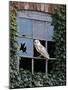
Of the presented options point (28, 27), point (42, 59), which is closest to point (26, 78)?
point (42, 59)

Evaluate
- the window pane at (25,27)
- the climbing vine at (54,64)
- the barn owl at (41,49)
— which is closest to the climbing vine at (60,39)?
the climbing vine at (54,64)

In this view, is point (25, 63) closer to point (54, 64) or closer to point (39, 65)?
point (39, 65)

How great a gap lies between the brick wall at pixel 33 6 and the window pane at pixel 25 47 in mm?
328

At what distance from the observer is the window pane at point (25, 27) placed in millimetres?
2896

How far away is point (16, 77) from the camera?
2.88 m

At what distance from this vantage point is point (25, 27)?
2.91 meters

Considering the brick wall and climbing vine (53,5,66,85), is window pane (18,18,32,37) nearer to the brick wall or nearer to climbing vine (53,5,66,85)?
the brick wall

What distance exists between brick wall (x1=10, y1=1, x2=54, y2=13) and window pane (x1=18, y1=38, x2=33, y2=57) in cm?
33

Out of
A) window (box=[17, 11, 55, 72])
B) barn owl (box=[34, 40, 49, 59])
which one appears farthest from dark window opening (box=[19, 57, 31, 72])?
barn owl (box=[34, 40, 49, 59])

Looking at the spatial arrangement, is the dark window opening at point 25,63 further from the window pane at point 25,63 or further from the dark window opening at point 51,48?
the dark window opening at point 51,48

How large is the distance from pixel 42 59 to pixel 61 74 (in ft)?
0.91

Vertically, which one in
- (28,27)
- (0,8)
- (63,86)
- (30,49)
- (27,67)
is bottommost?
(63,86)

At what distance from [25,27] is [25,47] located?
205 mm

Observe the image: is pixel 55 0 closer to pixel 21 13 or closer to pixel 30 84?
pixel 21 13
